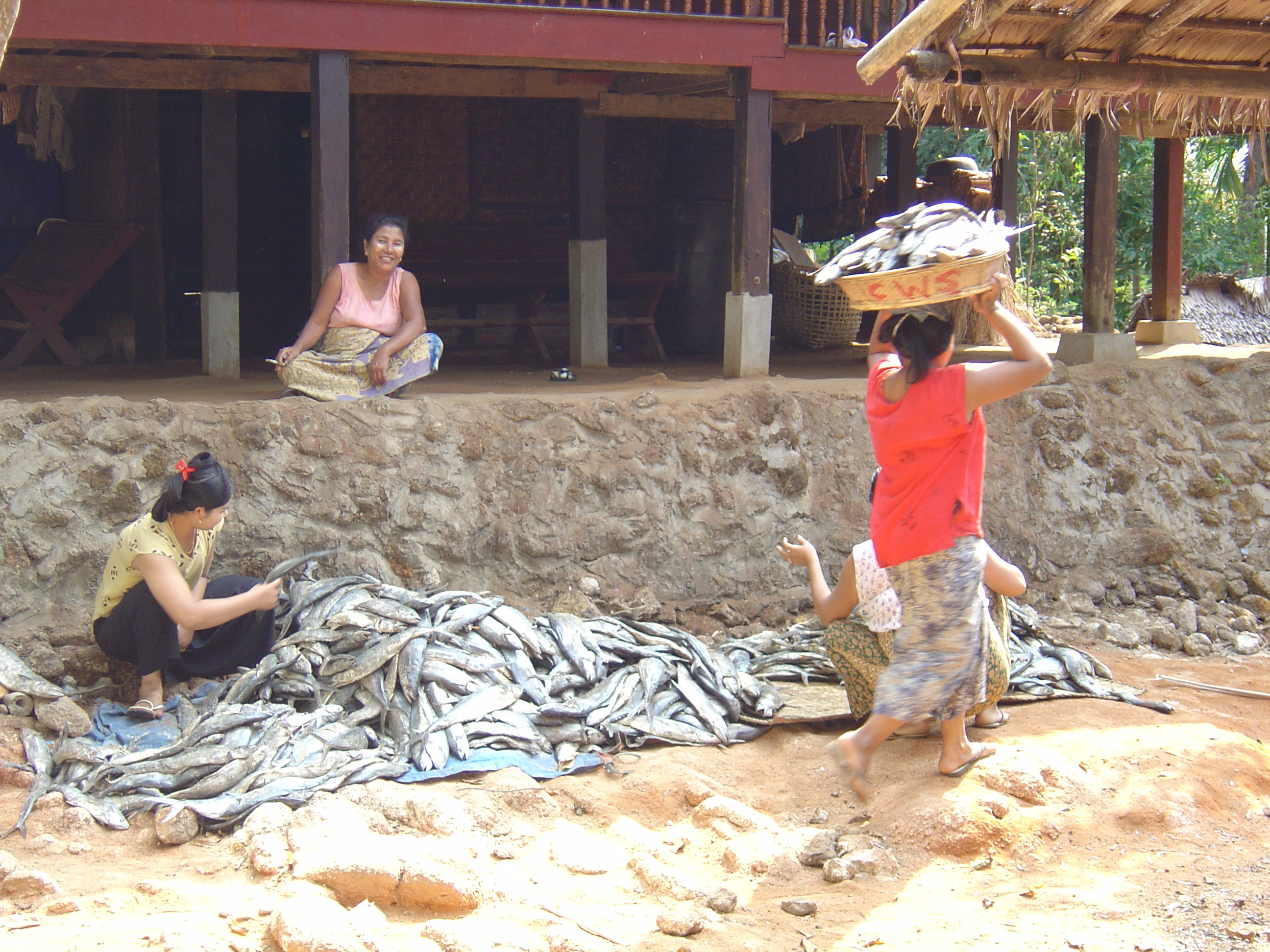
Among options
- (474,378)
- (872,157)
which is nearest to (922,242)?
(474,378)

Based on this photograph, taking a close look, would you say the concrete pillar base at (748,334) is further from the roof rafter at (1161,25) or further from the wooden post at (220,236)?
the wooden post at (220,236)

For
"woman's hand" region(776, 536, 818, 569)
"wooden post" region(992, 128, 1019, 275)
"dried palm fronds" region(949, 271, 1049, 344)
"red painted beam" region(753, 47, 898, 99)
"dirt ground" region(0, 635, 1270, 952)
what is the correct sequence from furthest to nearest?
"wooden post" region(992, 128, 1019, 275) → "dried palm fronds" region(949, 271, 1049, 344) → "red painted beam" region(753, 47, 898, 99) → "woman's hand" region(776, 536, 818, 569) → "dirt ground" region(0, 635, 1270, 952)

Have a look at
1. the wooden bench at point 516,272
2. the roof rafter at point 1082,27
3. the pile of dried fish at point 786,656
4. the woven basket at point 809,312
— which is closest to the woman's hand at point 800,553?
the pile of dried fish at point 786,656

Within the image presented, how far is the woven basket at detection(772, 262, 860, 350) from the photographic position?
9.76 meters

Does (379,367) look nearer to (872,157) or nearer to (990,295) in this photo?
(990,295)

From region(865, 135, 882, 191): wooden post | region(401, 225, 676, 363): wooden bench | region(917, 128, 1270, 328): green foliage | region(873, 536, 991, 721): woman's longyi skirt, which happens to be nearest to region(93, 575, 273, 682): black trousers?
region(873, 536, 991, 721): woman's longyi skirt

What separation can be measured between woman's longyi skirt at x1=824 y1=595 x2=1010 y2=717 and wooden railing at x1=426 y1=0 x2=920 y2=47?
379cm

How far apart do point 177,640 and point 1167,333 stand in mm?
7619

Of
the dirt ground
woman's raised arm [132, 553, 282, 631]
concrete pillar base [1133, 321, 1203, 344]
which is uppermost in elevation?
concrete pillar base [1133, 321, 1203, 344]

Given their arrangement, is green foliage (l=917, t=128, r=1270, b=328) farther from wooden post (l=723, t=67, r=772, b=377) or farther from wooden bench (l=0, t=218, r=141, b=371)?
wooden bench (l=0, t=218, r=141, b=371)

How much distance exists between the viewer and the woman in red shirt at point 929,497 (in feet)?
11.1

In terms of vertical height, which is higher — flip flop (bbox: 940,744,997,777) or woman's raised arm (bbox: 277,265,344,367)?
woman's raised arm (bbox: 277,265,344,367)

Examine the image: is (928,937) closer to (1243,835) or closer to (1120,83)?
(1243,835)

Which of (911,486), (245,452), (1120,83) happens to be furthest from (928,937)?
(1120,83)
